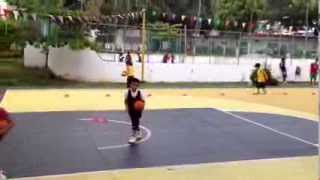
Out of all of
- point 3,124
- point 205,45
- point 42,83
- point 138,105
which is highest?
point 205,45

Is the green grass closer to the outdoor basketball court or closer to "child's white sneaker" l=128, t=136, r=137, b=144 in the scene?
the outdoor basketball court

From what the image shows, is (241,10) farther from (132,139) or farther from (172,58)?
(132,139)

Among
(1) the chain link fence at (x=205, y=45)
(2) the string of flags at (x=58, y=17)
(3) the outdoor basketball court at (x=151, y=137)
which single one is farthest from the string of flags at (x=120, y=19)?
(3) the outdoor basketball court at (x=151, y=137)

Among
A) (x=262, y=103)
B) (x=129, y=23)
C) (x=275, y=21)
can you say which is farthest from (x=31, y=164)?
(x=275, y=21)

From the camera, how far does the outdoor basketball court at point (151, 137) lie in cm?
929

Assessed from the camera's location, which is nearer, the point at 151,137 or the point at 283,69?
the point at 151,137

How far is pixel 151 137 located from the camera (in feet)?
38.9

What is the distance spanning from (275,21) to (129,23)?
25.5 meters

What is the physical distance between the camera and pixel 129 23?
103 feet

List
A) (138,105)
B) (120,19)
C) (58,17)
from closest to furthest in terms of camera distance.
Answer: (138,105)
(58,17)
(120,19)

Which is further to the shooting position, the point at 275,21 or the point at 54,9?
the point at 275,21

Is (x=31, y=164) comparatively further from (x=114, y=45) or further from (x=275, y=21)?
(x=275, y=21)

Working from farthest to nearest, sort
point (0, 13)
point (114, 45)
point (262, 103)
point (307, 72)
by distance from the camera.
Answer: point (307, 72) < point (114, 45) < point (0, 13) < point (262, 103)

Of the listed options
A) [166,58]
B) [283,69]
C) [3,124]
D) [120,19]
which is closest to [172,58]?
[166,58]
